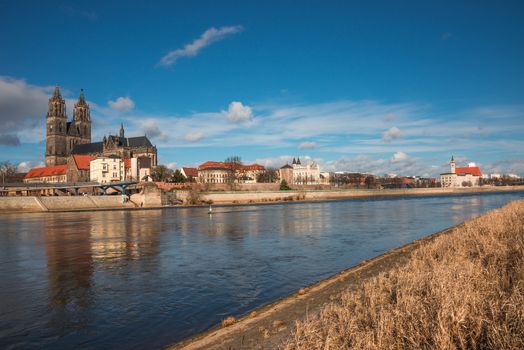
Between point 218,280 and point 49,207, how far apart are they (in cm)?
7162

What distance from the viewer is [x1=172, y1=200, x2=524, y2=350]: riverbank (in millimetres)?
5559

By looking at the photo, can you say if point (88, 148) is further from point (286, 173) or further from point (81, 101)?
point (286, 173)

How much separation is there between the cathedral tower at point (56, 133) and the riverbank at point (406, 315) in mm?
167553

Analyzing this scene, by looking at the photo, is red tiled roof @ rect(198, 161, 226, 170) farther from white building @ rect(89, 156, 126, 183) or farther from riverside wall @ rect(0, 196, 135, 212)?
riverside wall @ rect(0, 196, 135, 212)

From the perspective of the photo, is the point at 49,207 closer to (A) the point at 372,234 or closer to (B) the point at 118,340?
(A) the point at 372,234

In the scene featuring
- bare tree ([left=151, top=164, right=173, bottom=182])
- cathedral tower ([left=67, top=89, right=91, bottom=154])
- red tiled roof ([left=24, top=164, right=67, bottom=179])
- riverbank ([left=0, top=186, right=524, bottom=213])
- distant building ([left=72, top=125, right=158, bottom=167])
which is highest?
cathedral tower ([left=67, top=89, right=91, bottom=154])

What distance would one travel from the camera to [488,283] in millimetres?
7984

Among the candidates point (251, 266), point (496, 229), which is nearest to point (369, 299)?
point (251, 266)

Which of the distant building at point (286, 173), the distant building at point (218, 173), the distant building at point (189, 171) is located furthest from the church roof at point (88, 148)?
the distant building at point (286, 173)

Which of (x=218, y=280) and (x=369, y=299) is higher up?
(x=369, y=299)

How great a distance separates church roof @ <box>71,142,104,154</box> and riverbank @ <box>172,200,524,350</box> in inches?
6023

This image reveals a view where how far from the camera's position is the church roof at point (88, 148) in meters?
151

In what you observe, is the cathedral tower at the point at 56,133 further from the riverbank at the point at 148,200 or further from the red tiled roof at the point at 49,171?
the riverbank at the point at 148,200

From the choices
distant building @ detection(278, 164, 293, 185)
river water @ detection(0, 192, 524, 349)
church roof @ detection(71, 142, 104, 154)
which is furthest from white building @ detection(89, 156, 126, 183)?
river water @ detection(0, 192, 524, 349)
